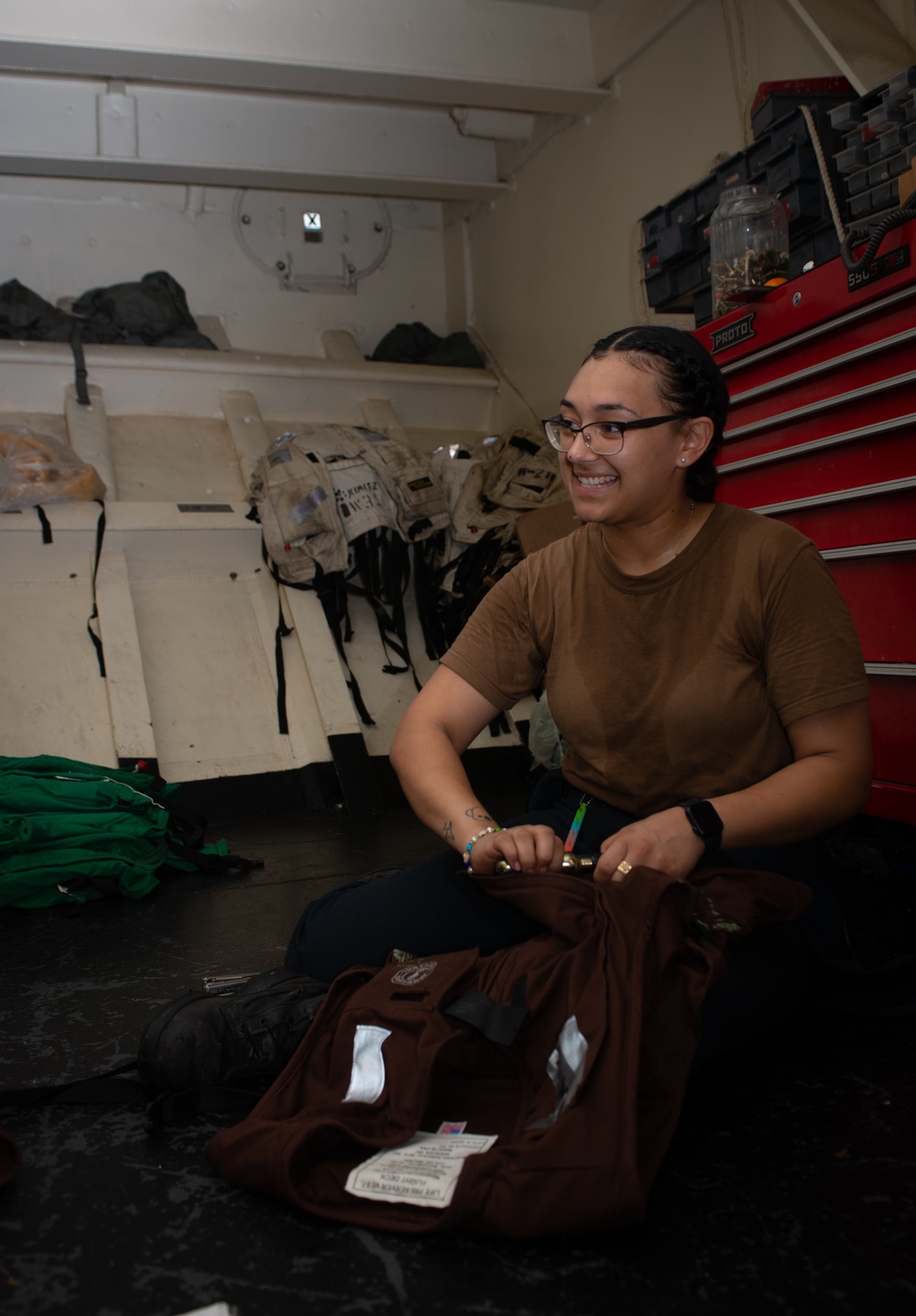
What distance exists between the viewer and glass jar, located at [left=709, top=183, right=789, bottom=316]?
8.43 feet

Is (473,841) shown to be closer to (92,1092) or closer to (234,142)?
(92,1092)

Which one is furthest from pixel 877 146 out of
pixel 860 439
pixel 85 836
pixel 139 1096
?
pixel 85 836

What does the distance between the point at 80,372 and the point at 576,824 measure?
13.0 feet

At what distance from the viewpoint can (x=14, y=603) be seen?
3.98m

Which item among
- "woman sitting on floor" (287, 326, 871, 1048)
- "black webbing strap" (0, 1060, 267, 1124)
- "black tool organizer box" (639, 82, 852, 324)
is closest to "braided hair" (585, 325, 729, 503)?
"woman sitting on floor" (287, 326, 871, 1048)

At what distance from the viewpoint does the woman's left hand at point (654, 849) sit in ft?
4.33

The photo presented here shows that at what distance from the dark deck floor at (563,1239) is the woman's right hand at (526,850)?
0.37 metres

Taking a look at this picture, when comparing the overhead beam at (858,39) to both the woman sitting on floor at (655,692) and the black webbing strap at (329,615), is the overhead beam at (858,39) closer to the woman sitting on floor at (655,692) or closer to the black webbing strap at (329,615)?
the woman sitting on floor at (655,692)

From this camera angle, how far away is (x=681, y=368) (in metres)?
1.60

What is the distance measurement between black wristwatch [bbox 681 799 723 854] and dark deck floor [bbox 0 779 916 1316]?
13.5 inches

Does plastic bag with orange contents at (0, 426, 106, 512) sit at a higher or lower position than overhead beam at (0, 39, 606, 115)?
lower

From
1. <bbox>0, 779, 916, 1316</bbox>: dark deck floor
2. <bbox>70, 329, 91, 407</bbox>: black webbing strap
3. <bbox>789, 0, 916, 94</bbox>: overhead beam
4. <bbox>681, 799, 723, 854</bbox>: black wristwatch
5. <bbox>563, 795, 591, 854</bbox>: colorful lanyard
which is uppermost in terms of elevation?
<bbox>789, 0, 916, 94</bbox>: overhead beam

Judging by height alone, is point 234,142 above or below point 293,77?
above

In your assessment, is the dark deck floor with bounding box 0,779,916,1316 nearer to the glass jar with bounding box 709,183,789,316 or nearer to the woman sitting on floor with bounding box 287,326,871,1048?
the woman sitting on floor with bounding box 287,326,871,1048
